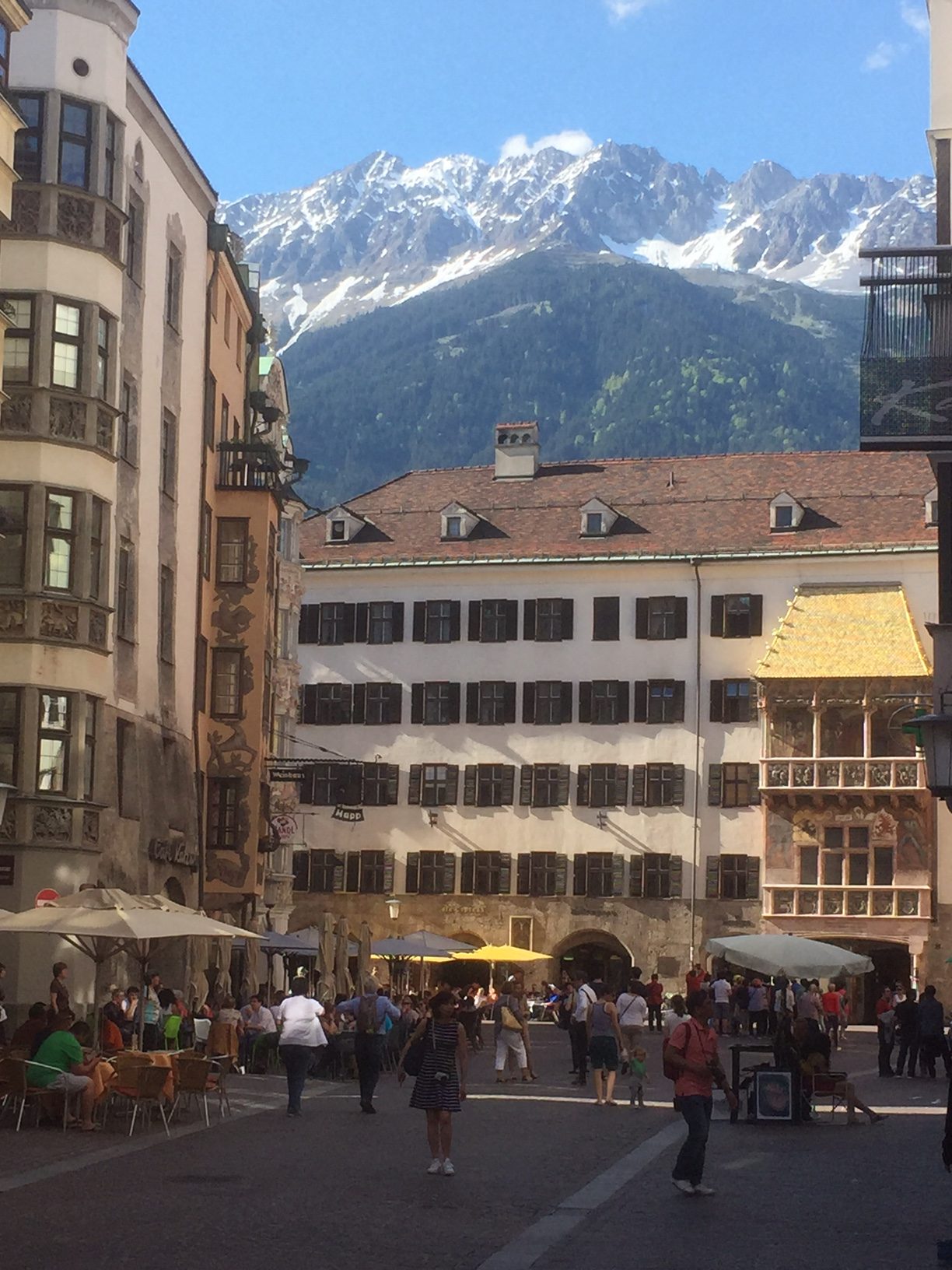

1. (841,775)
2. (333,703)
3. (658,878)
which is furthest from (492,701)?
(841,775)

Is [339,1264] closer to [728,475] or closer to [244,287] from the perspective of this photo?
[244,287]

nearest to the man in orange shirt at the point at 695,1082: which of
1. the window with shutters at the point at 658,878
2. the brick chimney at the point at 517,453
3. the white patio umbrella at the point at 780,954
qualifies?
the white patio umbrella at the point at 780,954

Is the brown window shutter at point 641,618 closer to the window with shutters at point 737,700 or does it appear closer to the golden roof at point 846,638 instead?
the window with shutters at point 737,700

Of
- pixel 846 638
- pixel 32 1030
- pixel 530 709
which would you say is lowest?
pixel 32 1030

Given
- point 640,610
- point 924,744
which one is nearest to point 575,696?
point 640,610

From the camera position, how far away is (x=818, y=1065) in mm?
28875

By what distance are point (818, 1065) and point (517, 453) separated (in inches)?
2190

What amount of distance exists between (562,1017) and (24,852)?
2442 centimetres

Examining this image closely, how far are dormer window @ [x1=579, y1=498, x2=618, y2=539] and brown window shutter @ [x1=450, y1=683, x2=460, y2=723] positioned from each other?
272 inches

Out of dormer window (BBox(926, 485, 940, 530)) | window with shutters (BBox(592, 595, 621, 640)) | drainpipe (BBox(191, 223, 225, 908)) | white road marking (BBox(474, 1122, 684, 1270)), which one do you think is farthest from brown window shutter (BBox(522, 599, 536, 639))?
white road marking (BBox(474, 1122, 684, 1270))

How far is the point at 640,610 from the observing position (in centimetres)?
7438

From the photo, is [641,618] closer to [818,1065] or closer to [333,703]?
[333,703]

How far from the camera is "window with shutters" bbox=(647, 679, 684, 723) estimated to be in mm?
73375

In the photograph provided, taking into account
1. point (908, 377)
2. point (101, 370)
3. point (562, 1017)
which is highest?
point (101, 370)
